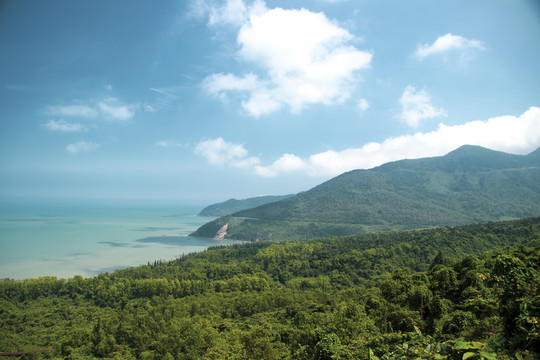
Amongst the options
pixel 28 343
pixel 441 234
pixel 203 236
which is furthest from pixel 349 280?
pixel 203 236

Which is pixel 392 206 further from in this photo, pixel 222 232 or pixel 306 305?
pixel 306 305

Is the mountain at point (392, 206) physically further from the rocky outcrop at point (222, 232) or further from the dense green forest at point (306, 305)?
the dense green forest at point (306, 305)

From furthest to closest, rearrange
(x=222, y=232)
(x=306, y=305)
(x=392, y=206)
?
(x=392, y=206), (x=222, y=232), (x=306, y=305)

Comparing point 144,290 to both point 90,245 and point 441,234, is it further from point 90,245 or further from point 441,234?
point 441,234

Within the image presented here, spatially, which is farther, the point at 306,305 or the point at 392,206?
the point at 392,206

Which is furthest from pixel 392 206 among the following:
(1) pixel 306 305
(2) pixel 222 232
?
(1) pixel 306 305

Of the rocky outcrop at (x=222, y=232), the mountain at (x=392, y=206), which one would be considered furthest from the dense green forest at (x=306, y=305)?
the rocky outcrop at (x=222, y=232)
